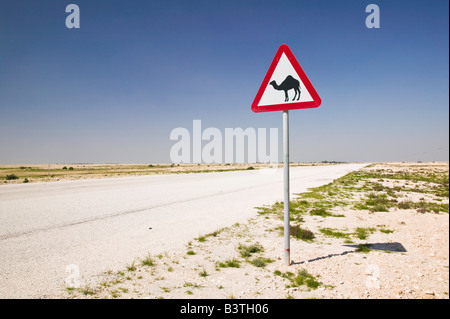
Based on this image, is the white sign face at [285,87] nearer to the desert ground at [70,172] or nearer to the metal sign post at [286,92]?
the metal sign post at [286,92]

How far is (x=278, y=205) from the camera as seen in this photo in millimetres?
10102

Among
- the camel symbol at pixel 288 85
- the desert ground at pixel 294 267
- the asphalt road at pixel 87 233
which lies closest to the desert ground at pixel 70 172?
the asphalt road at pixel 87 233

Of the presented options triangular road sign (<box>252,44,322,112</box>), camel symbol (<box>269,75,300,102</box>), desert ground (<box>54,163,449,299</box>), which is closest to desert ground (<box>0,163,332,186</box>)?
desert ground (<box>54,163,449,299</box>)

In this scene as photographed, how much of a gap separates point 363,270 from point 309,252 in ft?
3.36

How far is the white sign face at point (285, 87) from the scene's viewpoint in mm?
3896

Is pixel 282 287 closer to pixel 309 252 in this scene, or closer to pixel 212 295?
pixel 212 295

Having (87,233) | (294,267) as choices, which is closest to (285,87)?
(294,267)

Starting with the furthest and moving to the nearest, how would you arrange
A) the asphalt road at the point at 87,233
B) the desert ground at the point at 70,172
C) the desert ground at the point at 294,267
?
1. the desert ground at the point at 70,172
2. the asphalt road at the point at 87,233
3. the desert ground at the point at 294,267

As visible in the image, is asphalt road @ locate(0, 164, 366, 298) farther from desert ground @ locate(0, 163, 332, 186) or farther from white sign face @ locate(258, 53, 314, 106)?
desert ground @ locate(0, 163, 332, 186)

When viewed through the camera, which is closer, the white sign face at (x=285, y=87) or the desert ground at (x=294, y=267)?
the desert ground at (x=294, y=267)

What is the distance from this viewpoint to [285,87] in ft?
13.0

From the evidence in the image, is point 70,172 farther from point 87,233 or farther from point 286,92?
point 286,92
